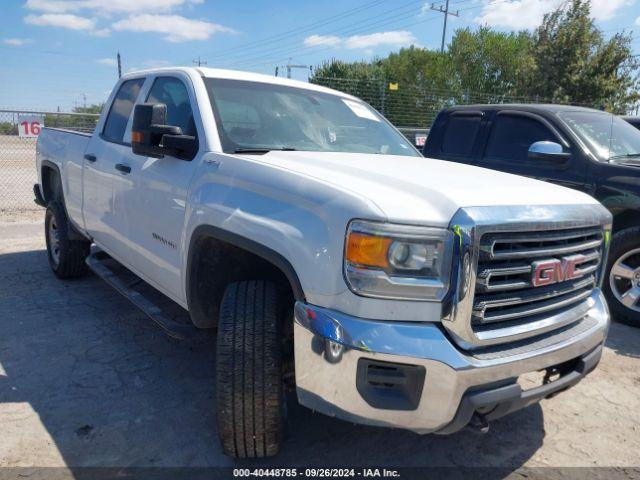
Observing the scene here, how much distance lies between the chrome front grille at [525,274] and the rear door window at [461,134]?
3.68 meters

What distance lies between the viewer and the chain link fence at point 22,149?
9945mm

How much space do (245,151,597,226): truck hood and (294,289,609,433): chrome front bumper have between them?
46cm

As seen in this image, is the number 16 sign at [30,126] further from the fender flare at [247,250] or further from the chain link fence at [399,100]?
the chain link fence at [399,100]

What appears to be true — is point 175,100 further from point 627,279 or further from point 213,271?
point 627,279

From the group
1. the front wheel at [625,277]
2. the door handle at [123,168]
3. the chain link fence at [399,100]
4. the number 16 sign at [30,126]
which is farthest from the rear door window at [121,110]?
the chain link fence at [399,100]

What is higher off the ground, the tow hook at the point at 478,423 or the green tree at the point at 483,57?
the green tree at the point at 483,57

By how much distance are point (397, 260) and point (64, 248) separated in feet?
14.3

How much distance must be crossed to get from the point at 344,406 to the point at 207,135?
5.59 feet

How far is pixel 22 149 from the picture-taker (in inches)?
722

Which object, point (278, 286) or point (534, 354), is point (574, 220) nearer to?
point (534, 354)

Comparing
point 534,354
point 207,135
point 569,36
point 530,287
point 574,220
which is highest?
point 569,36

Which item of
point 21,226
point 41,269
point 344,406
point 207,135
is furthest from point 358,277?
point 21,226

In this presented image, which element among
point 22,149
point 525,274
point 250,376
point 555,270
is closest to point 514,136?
point 555,270

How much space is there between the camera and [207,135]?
3053mm
